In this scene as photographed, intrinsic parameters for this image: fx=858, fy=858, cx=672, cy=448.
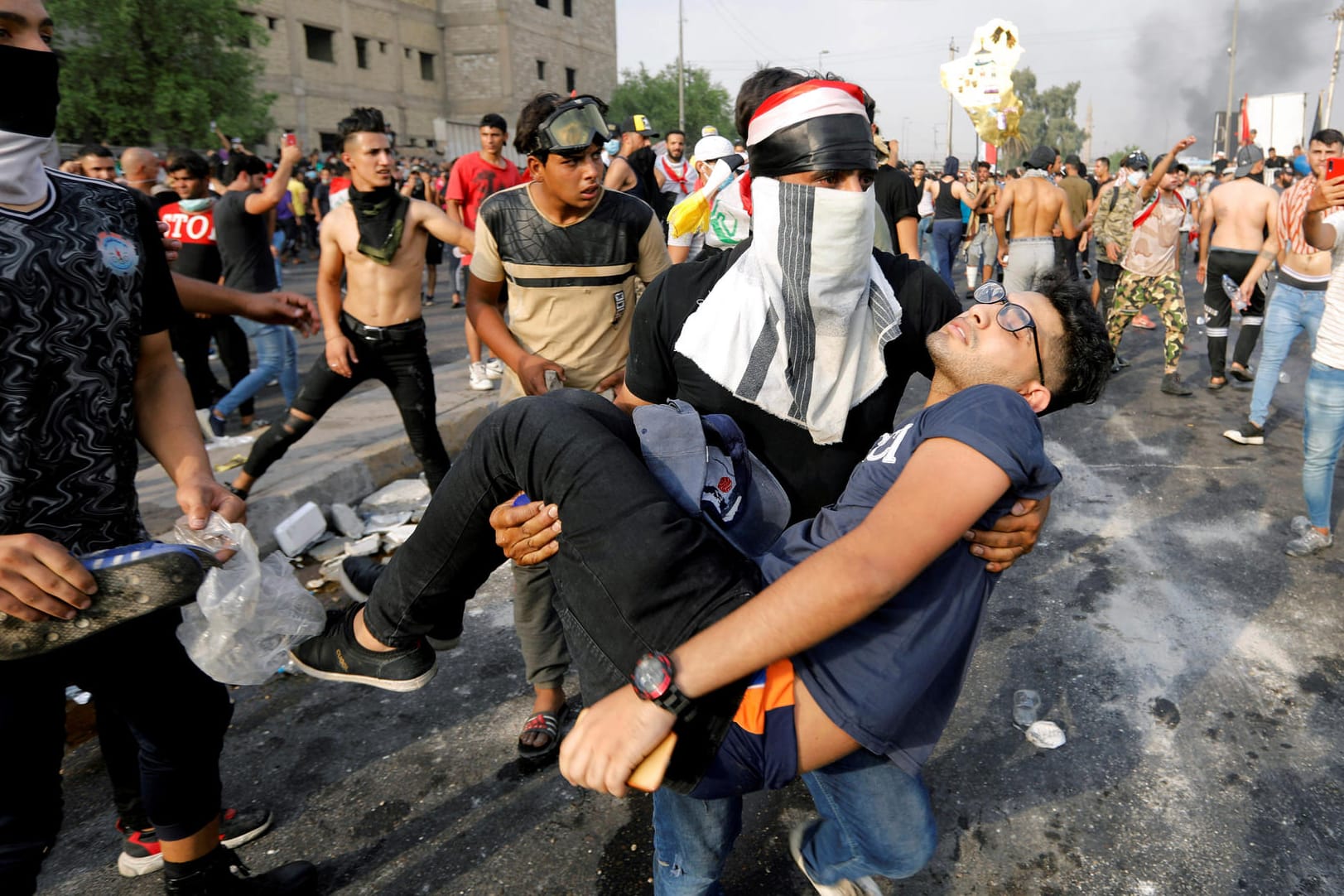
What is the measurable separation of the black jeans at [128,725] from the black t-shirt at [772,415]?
4.16 ft

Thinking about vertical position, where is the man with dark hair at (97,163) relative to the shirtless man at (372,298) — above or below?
above

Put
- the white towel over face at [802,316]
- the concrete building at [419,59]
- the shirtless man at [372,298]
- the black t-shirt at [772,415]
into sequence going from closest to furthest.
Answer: the white towel over face at [802,316], the black t-shirt at [772,415], the shirtless man at [372,298], the concrete building at [419,59]

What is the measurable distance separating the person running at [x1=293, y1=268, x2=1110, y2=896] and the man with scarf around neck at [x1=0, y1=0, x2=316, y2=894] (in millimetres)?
555

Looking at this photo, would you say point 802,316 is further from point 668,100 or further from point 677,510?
point 668,100

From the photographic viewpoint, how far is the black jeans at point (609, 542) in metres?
1.42

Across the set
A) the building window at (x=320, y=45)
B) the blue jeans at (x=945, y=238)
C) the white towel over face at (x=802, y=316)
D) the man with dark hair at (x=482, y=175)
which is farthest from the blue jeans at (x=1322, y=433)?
the building window at (x=320, y=45)

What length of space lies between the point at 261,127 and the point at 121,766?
3384 cm

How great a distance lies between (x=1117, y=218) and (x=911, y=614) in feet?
29.2

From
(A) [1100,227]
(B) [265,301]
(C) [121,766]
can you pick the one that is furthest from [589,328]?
(A) [1100,227]

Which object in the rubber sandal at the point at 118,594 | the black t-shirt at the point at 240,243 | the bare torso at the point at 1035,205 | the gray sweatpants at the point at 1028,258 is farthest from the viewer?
the gray sweatpants at the point at 1028,258

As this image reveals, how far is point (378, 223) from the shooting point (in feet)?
14.5

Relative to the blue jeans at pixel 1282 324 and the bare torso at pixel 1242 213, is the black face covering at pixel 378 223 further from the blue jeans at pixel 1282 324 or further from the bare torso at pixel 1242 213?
the bare torso at pixel 1242 213

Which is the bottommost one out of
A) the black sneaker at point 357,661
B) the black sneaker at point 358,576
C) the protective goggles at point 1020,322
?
the black sneaker at point 357,661

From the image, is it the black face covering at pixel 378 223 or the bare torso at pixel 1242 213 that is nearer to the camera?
the black face covering at pixel 378 223
